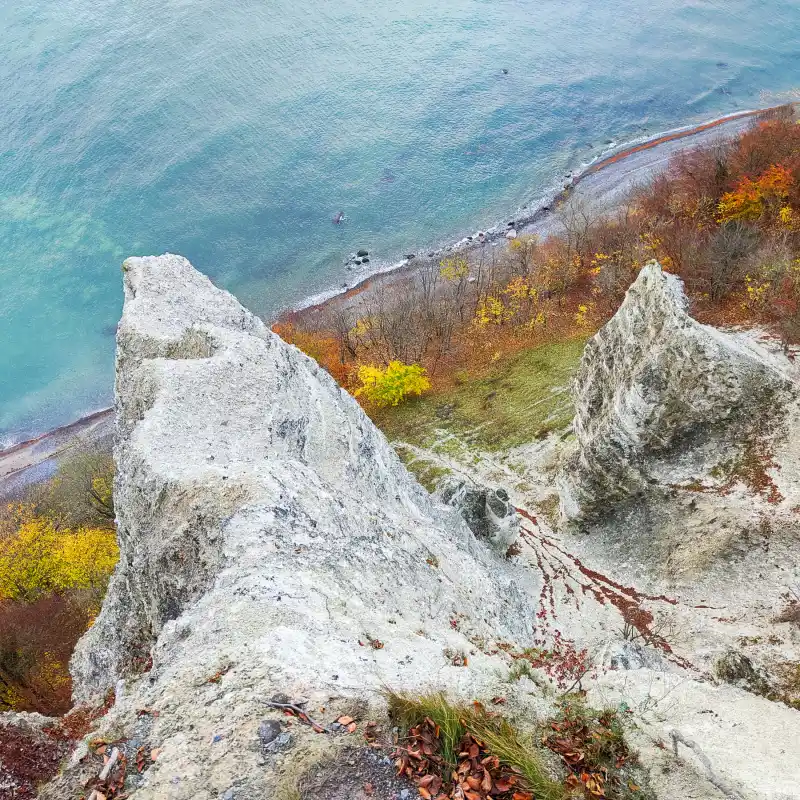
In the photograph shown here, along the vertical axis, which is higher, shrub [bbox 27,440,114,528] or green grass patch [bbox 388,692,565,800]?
green grass patch [bbox 388,692,565,800]

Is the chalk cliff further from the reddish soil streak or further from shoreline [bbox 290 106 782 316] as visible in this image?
shoreline [bbox 290 106 782 316]

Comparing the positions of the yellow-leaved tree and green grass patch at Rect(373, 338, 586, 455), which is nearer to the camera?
the yellow-leaved tree

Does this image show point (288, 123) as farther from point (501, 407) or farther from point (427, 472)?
point (427, 472)

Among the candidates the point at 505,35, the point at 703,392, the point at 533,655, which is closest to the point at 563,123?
the point at 505,35

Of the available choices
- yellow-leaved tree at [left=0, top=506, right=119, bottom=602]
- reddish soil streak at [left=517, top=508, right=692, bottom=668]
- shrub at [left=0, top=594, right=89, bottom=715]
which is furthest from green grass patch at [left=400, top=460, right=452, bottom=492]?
shrub at [left=0, top=594, right=89, bottom=715]

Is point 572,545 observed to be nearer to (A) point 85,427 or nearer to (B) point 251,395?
(B) point 251,395

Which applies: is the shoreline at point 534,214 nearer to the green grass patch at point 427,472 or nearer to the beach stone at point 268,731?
the green grass patch at point 427,472
